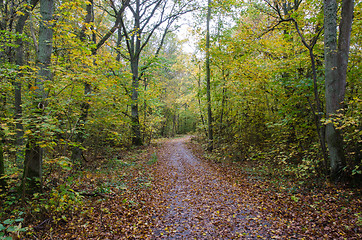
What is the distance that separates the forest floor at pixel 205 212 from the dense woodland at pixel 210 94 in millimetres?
655

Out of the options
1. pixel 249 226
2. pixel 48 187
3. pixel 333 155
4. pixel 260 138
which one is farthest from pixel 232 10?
pixel 48 187

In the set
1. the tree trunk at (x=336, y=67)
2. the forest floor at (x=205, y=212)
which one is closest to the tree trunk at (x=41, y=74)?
the forest floor at (x=205, y=212)

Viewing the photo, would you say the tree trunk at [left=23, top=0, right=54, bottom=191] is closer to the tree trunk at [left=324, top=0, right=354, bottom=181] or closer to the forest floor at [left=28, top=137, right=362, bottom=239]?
the forest floor at [left=28, top=137, right=362, bottom=239]

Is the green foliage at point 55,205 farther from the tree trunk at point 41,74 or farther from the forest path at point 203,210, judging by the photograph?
the forest path at point 203,210

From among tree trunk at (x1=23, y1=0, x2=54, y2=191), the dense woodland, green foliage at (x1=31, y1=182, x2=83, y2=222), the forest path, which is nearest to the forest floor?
Answer: the forest path

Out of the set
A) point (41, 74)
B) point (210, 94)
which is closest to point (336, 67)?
point (41, 74)

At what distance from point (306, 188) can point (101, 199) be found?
654 centimetres

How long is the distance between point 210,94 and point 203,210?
36.4 ft

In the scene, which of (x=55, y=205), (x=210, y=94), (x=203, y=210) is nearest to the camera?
(x=55, y=205)

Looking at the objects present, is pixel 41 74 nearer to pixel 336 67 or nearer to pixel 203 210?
pixel 203 210

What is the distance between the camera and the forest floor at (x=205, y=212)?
13.2 feet

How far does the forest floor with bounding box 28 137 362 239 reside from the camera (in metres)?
4.02

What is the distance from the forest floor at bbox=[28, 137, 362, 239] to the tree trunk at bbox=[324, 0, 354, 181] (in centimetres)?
104

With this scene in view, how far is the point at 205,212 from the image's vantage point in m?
5.19
